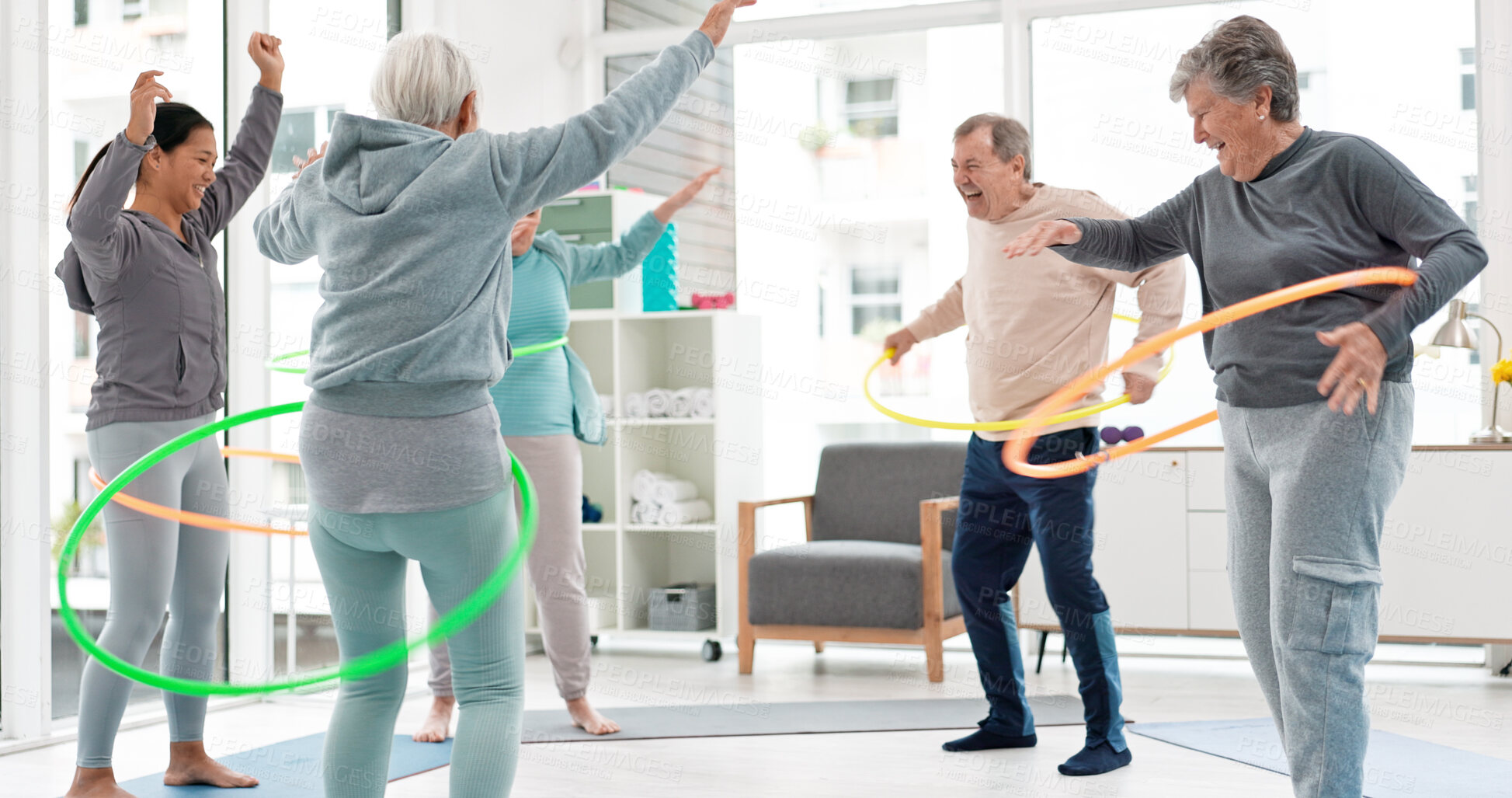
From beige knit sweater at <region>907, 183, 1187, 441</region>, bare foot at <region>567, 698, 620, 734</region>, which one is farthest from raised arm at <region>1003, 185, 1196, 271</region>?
bare foot at <region>567, 698, 620, 734</region>

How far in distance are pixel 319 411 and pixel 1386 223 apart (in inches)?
63.1

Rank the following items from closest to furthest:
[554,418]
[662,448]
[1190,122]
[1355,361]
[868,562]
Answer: [1355,361]
[554,418]
[868,562]
[1190,122]
[662,448]

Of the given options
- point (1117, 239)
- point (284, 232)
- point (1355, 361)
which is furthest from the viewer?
point (1117, 239)

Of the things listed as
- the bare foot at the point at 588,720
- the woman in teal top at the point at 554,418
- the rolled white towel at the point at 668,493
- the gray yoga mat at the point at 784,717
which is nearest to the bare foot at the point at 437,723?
the woman in teal top at the point at 554,418

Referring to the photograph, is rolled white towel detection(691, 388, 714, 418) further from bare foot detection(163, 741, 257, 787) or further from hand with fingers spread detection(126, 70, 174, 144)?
hand with fingers spread detection(126, 70, 174, 144)

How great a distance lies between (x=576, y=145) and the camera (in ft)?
6.15

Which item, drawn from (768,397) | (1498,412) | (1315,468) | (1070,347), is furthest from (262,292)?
(1498,412)

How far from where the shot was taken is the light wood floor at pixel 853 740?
3.21m

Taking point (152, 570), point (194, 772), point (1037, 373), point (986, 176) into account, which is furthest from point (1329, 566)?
point (194, 772)

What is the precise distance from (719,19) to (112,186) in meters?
1.41

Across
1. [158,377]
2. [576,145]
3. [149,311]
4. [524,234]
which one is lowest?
[158,377]

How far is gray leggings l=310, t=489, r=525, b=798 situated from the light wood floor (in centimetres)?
127

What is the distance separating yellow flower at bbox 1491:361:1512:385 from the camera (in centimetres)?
452

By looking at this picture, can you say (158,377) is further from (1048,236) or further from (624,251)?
(1048,236)
